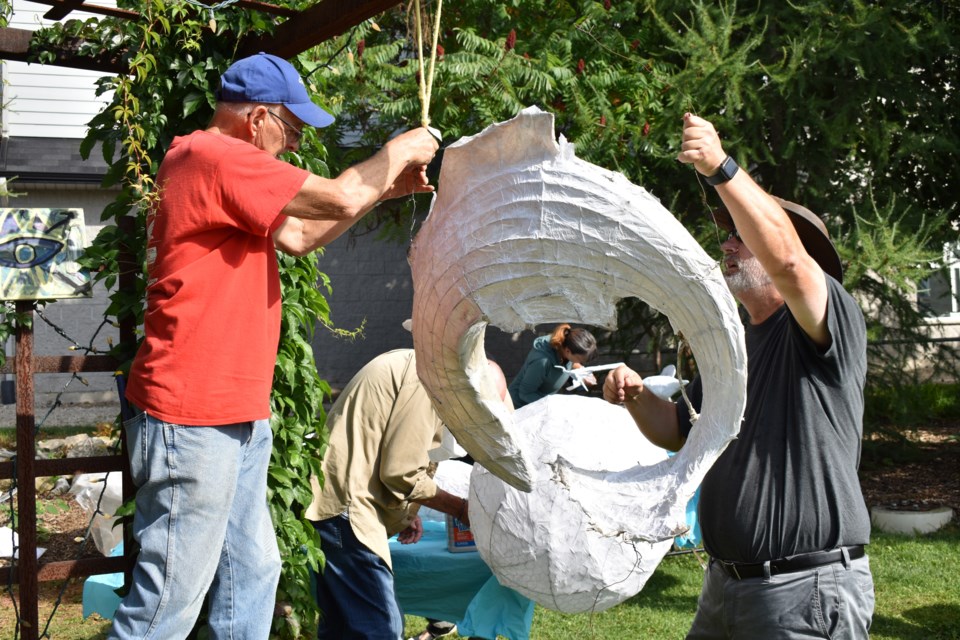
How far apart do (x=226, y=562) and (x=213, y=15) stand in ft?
6.65

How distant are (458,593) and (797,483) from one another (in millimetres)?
2065

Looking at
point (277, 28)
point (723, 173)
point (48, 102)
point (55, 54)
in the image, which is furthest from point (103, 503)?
point (48, 102)

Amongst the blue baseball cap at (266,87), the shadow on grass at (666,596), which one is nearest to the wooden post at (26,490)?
the blue baseball cap at (266,87)

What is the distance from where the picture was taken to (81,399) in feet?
46.6

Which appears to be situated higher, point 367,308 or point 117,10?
point 117,10

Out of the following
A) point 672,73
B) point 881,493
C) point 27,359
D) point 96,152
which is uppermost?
point 96,152

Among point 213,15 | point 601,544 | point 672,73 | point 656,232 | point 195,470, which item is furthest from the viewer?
point 672,73

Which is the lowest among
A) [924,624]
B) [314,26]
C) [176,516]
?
[924,624]

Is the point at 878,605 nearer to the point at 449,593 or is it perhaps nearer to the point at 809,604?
the point at 449,593

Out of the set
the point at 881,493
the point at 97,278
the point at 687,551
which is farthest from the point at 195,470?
the point at 881,493

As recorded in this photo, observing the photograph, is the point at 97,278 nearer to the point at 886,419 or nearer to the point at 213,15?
the point at 213,15

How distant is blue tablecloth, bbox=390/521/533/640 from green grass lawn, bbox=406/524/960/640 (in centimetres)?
58

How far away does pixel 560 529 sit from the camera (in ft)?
10.8

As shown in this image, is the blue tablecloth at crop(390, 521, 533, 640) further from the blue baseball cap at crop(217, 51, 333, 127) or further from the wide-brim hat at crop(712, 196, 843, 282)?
the blue baseball cap at crop(217, 51, 333, 127)
